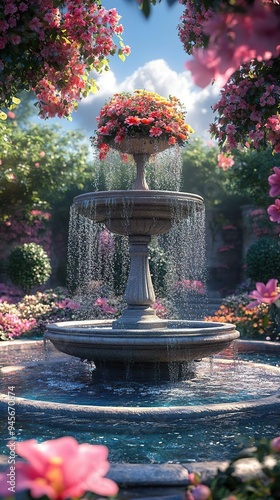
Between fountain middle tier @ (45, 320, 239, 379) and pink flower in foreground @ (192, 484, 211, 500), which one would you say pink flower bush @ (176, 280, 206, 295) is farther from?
pink flower in foreground @ (192, 484, 211, 500)

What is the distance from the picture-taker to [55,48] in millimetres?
5898

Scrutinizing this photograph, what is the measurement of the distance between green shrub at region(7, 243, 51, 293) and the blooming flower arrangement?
32.3 feet

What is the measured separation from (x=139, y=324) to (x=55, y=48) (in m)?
3.18

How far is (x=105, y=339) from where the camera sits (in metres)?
5.98

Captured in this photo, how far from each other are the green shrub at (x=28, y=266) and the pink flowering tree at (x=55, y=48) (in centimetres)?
Answer: 1010

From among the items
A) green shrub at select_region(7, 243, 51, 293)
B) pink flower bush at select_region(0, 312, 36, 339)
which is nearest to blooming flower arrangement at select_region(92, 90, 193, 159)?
pink flower bush at select_region(0, 312, 36, 339)

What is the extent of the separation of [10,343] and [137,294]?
3327 mm

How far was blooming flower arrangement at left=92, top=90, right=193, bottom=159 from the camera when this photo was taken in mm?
6957

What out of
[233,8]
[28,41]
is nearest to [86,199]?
[28,41]

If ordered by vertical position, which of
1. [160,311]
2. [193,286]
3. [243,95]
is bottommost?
[160,311]

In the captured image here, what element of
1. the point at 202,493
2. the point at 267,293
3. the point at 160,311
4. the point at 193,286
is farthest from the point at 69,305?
the point at 202,493

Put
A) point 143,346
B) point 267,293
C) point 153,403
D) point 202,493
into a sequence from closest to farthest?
1. point 202,493
2. point 267,293
3. point 153,403
4. point 143,346

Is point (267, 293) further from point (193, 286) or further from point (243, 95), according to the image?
point (193, 286)

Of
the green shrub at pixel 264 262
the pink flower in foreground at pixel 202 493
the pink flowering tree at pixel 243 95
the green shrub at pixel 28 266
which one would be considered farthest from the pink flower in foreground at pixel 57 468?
the green shrub at pixel 264 262
